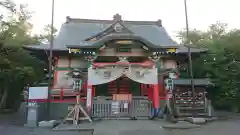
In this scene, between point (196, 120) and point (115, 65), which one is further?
point (115, 65)

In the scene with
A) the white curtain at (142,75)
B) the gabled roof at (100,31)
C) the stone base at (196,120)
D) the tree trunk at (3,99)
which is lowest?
the stone base at (196,120)

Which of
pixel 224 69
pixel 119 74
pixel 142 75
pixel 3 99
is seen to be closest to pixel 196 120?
pixel 142 75

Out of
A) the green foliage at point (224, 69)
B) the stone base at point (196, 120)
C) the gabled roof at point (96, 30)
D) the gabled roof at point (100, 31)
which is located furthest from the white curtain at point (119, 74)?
the green foliage at point (224, 69)

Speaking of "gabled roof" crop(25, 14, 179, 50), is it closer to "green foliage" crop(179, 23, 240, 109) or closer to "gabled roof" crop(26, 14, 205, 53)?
"gabled roof" crop(26, 14, 205, 53)

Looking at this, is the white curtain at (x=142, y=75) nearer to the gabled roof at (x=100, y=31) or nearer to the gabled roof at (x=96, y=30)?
the gabled roof at (x=100, y=31)

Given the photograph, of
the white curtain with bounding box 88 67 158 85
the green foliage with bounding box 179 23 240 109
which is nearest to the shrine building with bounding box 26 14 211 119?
the white curtain with bounding box 88 67 158 85

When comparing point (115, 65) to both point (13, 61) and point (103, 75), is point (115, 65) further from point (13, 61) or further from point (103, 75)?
point (13, 61)

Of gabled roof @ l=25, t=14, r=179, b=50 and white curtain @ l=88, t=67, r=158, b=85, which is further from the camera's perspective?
gabled roof @ l=25, t=14, r=179, b=50

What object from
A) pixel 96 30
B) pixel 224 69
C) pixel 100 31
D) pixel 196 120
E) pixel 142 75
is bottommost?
pixel 196 120

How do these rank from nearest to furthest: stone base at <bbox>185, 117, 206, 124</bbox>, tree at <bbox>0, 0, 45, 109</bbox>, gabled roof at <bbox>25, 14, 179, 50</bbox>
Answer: stone base at <bbox>185, 117, 206, 124</bbox> → tree at <bbox>0, 0, 45, 109</bbox> → gabled roof at <bbox>25, 14, 179, 50</bbox>

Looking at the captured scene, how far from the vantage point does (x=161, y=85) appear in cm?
1477

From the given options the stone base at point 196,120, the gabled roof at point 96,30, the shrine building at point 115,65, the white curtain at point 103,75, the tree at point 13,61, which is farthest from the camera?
the gabled roof at point 96,30

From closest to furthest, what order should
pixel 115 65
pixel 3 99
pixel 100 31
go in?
1. pixel 115 65
2. pixel 3 99
3. pixel 100 31

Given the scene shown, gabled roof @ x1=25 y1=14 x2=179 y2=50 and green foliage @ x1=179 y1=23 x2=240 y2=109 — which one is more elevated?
gabled roof @ x1=25 y1=14 x2=179 y2=50
